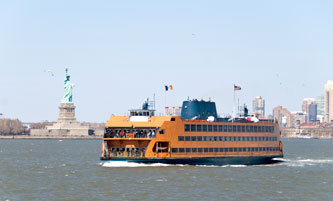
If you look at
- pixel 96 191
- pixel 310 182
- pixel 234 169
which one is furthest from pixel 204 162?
pixel 96 191

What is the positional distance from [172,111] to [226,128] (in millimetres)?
7071

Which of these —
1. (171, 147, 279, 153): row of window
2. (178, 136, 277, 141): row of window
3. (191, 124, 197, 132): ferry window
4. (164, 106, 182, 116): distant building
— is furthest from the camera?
(164, 106, 182, 116): distant building

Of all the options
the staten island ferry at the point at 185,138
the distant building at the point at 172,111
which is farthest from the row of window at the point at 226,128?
the distant building at the point at 172,111

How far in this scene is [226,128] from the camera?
8244 cm

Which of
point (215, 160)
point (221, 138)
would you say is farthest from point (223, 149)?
point (215, 160)

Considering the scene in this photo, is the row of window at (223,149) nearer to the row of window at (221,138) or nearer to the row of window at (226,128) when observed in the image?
the row of window at (221,138)

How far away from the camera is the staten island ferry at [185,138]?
74.9 meters

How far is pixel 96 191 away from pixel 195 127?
2366cm

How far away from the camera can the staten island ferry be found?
74.9 metres

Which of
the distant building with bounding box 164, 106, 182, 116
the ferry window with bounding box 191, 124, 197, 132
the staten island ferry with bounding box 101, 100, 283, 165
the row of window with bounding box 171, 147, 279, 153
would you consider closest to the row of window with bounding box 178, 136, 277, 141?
the staten island ferry with bounding box 101, 100, 283, 165

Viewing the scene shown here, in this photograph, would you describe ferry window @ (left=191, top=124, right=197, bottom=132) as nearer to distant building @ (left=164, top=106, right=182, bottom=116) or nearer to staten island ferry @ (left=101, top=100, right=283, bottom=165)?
staten island ferry @ (left=101, top=100, right=283, bottom=165)

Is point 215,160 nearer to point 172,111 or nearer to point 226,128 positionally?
point 226,128

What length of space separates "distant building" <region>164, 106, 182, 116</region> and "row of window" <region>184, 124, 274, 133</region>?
3.55 meters

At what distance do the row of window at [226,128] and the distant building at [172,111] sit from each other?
355cm
